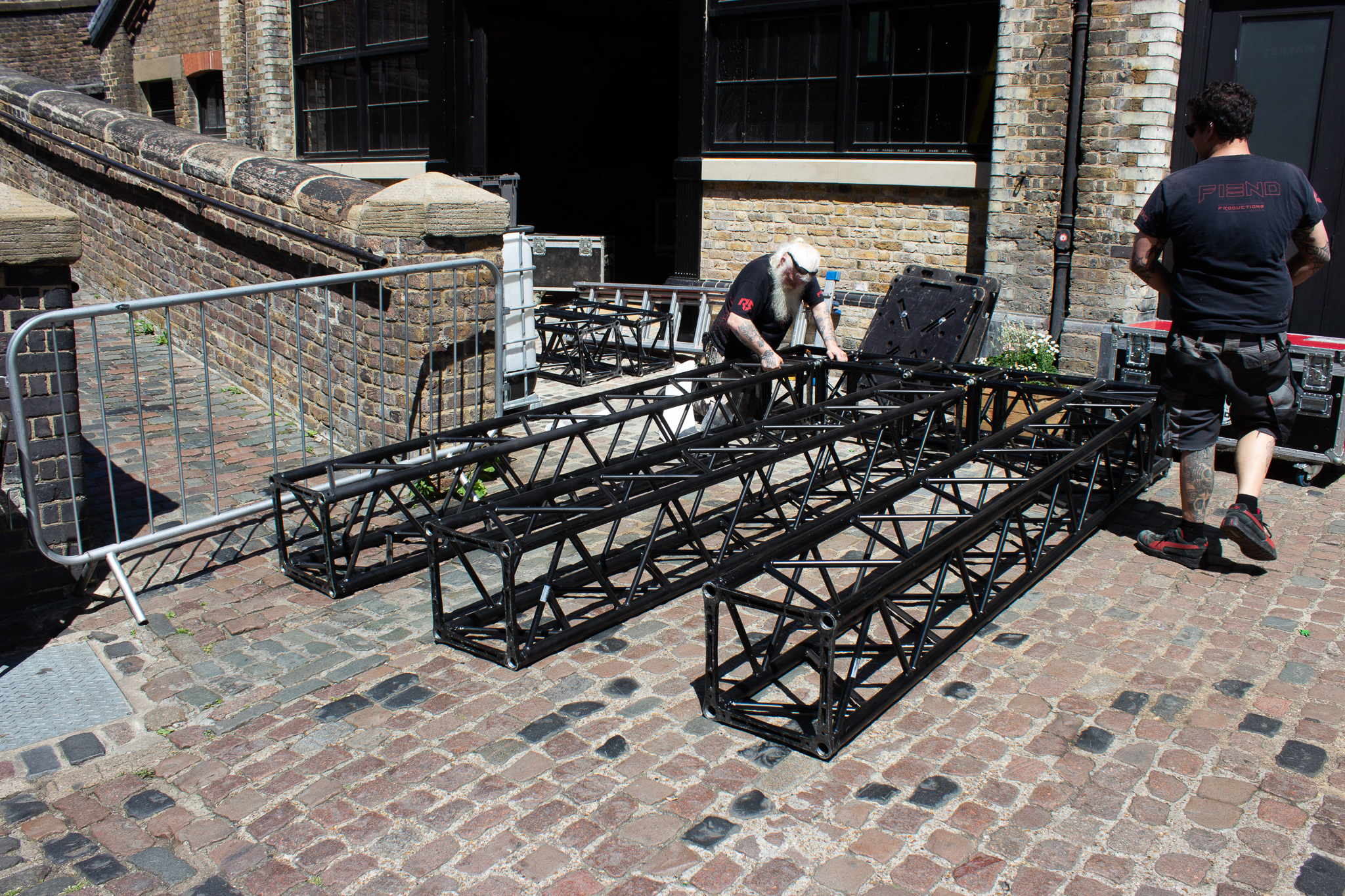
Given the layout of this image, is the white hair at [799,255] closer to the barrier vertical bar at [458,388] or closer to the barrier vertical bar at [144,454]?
the barrier vertical bar at [458,388]

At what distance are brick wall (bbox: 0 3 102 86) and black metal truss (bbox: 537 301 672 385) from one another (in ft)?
57.7

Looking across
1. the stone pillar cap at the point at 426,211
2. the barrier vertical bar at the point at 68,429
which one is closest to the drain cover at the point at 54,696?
the barrier vertical bar at the point at 68,429

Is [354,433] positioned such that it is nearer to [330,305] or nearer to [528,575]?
[330,305]

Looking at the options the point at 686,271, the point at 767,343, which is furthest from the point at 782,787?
the point at 686,271

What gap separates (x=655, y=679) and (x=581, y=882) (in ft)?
4.14

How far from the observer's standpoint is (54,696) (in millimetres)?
3971

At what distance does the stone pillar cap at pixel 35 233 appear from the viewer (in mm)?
4445

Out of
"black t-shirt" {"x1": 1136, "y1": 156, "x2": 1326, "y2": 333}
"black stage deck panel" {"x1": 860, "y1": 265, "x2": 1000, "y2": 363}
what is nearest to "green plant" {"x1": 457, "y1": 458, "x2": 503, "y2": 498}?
"black stage deck panel" {"x1": 860, "y1": 265, "x2": 1000, "y2": 363}

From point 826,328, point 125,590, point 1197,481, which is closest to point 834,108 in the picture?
point 826,328

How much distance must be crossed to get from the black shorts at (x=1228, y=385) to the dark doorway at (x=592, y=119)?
12.2 meters

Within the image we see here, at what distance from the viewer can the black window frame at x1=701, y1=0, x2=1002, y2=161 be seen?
9.55 metres

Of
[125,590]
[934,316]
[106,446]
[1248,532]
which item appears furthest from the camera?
[934,316]

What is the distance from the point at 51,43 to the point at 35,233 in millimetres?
22665

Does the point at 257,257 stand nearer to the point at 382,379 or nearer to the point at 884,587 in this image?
the point at 382,379
